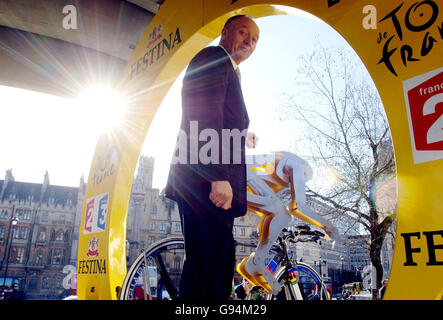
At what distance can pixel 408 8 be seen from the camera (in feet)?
6.54

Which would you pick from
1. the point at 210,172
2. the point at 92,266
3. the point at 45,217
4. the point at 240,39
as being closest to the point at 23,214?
the point at 45,217

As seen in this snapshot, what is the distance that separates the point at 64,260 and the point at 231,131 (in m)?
49.1

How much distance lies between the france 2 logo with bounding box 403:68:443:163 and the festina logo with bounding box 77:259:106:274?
352 cm

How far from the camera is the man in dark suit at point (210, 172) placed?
1.99 metres

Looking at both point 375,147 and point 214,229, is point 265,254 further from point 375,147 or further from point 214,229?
point 375,147

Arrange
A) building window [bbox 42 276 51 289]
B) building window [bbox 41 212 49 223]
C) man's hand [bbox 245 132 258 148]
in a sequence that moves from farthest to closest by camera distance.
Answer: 1. building window [bbox 41 212 49 223]
2. building window [bbox 42 276 51 289]
3. man's hand [bbox 245 132 258 148]

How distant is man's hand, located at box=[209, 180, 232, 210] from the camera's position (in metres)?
1.97

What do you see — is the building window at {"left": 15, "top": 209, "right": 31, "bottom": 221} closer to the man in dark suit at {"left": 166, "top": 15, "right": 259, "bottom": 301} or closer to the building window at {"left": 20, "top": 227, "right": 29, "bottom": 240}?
the building window at {"left": 20, "top": 227, "right": 29, "bottom": 240}

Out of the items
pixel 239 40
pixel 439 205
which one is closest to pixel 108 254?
pixel 239 40

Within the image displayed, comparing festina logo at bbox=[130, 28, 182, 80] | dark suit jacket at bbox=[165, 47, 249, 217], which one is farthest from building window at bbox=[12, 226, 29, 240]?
dark suit jacket at bbox=[165, 47, 249, 217]

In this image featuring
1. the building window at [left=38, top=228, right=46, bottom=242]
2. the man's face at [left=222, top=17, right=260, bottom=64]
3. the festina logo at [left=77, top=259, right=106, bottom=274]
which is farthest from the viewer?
the building window at [left=38, top=228, right=46, bottom=242]

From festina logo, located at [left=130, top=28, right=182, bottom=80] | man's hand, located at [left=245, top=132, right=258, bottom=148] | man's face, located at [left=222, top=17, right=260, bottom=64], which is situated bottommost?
man's hand, located at [left=245, top=132, right=258, bottom=148]

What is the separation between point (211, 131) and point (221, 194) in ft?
1.23

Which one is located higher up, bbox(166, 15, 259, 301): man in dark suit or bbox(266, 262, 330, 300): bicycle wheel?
bbox(166, 15, 259, 301): man in dark suit
